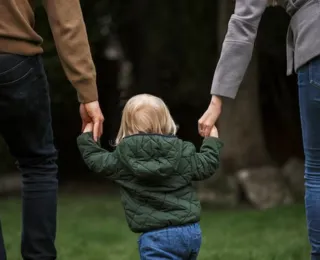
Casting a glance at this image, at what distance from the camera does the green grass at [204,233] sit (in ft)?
19.4

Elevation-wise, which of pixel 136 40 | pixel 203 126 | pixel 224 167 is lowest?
pixel 224 167

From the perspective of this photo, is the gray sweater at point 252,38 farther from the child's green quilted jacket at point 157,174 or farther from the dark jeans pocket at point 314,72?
the child's green quilted jacket at point 157,174

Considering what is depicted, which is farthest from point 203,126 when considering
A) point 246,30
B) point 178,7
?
point 178,7

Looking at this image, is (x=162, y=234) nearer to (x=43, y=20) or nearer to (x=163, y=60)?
(x=43, y=20)

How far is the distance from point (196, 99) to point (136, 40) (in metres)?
1.15

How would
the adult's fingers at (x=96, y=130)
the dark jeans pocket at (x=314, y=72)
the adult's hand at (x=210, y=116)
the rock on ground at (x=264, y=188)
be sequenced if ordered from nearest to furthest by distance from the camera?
the dark jeans pocket at (x=314, y=72) → the adult's hand at (x=210, y=116) → the adult's fingers at (x=96, y=130) → the rock on ground at (x=264, y=188)

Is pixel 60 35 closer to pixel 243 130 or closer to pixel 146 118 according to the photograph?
pixel 146 118

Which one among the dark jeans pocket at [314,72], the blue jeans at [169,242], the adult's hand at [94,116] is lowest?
the blue jeans at [169,242]

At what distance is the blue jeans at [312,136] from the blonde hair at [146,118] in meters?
0.59

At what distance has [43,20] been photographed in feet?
32.2

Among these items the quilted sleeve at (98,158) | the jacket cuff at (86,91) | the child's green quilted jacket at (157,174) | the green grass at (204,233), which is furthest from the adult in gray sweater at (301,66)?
the green grass at (204,233)

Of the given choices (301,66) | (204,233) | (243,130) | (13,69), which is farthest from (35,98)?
(243,130)

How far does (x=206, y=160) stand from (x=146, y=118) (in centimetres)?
31

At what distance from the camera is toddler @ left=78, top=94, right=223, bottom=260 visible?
3670 mm
